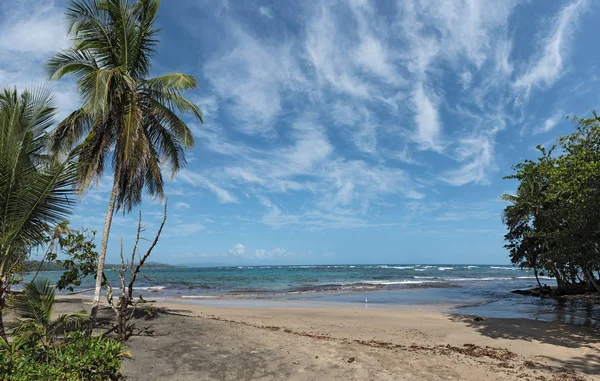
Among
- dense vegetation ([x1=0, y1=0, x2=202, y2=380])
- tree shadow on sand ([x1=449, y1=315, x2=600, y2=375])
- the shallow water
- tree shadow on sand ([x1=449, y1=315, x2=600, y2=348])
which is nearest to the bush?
dense vegetation ([x1=0, y1=0, x2=202, y2=380])

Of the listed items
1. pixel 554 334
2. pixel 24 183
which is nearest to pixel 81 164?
pixel 24 183

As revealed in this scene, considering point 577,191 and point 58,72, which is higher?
point 58,72

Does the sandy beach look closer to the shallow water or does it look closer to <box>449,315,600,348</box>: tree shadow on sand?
<box>449,315,600,348</box>: tree shadow on sand

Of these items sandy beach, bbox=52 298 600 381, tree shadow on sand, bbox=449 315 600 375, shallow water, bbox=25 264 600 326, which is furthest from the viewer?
shallow water, bbox=25 264 600 326

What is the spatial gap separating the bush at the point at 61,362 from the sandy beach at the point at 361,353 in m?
1.47

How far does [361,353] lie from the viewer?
7.77 metres

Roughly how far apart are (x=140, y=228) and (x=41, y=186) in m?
1.54

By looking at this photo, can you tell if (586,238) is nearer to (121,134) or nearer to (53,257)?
(121,134)

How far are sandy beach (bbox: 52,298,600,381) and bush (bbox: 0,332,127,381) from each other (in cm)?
147

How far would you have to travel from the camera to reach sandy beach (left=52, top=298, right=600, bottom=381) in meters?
6.55

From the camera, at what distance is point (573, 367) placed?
758cm

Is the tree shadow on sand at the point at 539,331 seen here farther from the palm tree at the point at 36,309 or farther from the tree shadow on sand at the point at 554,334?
the palm tree at the point at 36,309

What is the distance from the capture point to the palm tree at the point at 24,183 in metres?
5.34

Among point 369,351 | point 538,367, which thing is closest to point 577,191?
point 538,367
